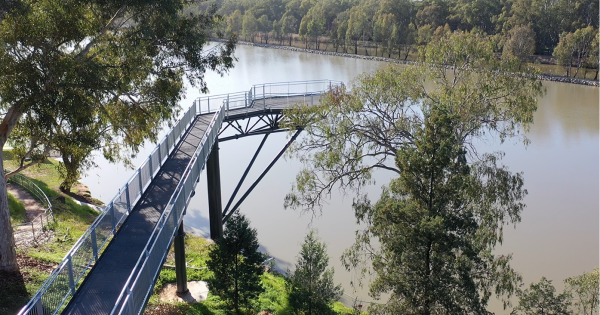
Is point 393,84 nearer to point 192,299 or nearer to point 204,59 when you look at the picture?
point 204,59

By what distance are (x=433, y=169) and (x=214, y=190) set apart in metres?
8.34

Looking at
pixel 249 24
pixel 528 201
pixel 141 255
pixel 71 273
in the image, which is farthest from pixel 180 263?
pixel 249 24

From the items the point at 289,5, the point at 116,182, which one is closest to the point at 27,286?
the point at 116,182

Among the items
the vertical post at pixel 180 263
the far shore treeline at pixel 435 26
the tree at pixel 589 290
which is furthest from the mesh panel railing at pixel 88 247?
the far shore treeline at pixel 435 26

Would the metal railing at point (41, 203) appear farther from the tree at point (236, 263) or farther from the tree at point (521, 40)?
the tree at point (521, 40)

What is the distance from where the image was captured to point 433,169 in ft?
27.2

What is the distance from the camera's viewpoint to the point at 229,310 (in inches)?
416

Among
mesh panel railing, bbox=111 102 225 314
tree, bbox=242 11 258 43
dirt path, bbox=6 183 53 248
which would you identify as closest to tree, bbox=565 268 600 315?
mesh panel railing, bbox=111 102 225 314

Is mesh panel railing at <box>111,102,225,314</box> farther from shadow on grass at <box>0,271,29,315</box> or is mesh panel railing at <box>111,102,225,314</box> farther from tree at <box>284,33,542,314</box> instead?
tree at <box>284,33,542,314</box>

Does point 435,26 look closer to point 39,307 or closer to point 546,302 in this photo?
point 546,302

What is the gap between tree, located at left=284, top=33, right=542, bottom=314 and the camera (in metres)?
8.26

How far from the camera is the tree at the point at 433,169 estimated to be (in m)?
8.26

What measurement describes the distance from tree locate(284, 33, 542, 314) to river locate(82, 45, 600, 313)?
224 centimetres

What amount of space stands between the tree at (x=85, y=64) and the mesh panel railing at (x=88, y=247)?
2080 mm
